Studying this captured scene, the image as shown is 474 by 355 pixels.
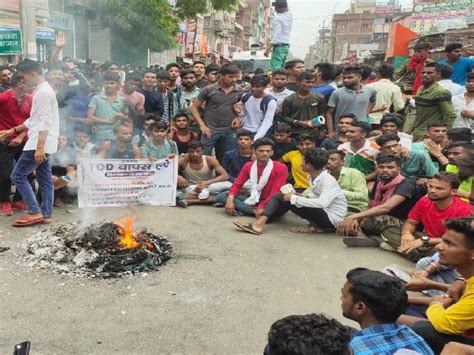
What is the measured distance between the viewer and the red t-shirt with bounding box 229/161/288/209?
20.9 ft

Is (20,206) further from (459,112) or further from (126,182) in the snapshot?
(459,112)

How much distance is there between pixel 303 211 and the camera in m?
5.96

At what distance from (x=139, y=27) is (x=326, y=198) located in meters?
19.5

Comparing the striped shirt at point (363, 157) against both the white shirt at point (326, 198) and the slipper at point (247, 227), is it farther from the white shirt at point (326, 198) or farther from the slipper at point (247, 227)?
the slipper at point (247, 227)

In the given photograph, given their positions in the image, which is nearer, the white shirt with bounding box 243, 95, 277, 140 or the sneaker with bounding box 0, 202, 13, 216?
the sneaker with bounding box 0, 202, 13, 216

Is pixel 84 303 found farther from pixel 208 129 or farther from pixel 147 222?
pixel 208 129

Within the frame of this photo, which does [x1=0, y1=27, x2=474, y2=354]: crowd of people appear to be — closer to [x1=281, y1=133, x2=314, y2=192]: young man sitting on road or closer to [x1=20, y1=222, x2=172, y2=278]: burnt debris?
[x1=281, y1=133, x2=314, y2=192]: young man sitting on road

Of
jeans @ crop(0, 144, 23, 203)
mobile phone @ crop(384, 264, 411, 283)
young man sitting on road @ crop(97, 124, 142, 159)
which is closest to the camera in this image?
mobile phone @ crop(384, 264, 411, 283)

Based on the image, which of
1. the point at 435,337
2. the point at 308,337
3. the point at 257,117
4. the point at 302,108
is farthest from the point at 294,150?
the point at 308,337

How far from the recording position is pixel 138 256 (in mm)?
4762

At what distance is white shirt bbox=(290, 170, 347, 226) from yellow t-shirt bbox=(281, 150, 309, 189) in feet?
3.15

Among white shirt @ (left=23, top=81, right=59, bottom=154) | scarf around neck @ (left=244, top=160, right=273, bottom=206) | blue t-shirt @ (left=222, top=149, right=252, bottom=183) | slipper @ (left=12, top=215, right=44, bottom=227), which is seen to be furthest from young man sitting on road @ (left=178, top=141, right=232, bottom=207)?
white shirt @ (left=23, top=81, right=59, bottom=154)

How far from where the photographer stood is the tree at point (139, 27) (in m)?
20.2

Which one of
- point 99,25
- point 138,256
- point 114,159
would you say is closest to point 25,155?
point 114,159
